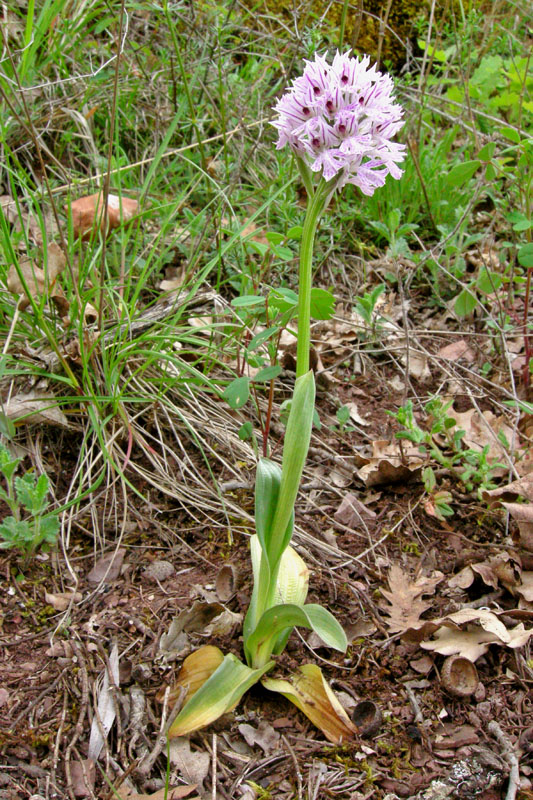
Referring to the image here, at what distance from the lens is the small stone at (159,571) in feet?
6.11

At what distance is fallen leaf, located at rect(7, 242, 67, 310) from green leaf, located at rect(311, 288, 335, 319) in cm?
84

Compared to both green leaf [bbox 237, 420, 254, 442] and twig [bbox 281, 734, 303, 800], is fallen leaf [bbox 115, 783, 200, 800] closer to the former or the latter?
twig [bbox 281, 734, 303, 800]

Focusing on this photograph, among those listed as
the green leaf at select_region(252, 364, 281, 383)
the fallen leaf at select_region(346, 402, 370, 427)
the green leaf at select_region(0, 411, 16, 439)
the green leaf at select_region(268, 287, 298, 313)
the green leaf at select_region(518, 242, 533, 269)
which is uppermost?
the green leaf at select_region(518, 242, 533, 269)

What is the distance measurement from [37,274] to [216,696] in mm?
1491

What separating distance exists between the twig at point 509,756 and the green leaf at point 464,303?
5.37 ft

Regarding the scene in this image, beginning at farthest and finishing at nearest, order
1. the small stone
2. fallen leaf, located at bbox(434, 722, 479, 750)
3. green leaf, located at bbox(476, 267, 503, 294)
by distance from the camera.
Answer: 1. green leaf, located at bbox(476, 267, 503, 294)
2. the small stone
3. fallen leaf, located at bbox(434, 722, 479, 750)

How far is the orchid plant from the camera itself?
1269 mm

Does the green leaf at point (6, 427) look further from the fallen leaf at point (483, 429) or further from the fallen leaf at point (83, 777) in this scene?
the fallen leaf at point (483, 429)

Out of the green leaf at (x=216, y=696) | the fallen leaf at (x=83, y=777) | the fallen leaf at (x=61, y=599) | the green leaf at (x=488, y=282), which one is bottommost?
the fallen leaf at (x=61, y=599)

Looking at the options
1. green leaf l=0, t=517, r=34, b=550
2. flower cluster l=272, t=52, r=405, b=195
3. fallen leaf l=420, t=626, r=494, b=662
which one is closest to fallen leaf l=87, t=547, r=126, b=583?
green leaf l=0, t=517, r=34, b=550

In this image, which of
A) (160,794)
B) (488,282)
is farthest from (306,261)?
(488,282)

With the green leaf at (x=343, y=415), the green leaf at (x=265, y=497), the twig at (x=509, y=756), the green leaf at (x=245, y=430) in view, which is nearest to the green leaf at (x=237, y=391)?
the green leaf at (x=245, y=430)

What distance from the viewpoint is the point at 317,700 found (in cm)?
152

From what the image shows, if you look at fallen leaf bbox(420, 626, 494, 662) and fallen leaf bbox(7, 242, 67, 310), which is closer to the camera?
fallen leaf bbox(420, 626, 494, 662)
